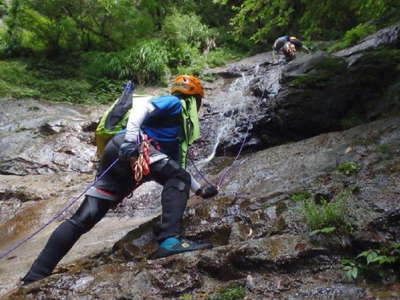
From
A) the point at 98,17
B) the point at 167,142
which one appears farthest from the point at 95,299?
the point at 98,17

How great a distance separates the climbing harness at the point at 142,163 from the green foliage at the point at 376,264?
5.87ft

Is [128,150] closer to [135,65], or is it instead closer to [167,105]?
[167,105]

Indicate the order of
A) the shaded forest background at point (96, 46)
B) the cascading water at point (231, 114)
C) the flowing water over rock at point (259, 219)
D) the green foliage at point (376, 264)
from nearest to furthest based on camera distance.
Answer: the green foliage at point (376, 264), the flowing water over rock at point (259, 219), the cascading water at point (231, 114), the shaded forest background at point (96, 46)

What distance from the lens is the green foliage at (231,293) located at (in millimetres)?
2771

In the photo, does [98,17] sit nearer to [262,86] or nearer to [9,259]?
[262,86]

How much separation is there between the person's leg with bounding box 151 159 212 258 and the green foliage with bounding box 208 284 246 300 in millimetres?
658

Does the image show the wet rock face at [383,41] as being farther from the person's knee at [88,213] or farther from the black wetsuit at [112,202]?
the person's knee at [88,213]

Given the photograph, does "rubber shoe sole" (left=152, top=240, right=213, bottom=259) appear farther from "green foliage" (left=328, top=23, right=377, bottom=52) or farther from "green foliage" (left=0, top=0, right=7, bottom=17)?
"green foliage" (left=0, top=0, right=7, bottom=17)

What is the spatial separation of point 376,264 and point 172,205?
1.76m

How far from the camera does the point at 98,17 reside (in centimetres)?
1524

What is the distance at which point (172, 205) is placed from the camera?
367cm

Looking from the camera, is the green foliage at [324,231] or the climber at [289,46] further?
the climber at [289,46]

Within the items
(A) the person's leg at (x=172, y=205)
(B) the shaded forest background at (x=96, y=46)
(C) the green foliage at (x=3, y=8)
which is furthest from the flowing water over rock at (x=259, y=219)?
(C) the green foliage at (x=3, y=8)

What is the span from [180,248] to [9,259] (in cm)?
328
